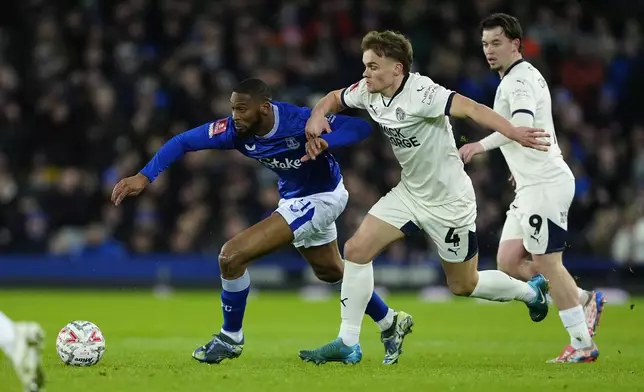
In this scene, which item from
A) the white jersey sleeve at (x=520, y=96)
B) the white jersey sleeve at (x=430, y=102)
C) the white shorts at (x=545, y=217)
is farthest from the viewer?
the white shorts at (x=545, y=217)

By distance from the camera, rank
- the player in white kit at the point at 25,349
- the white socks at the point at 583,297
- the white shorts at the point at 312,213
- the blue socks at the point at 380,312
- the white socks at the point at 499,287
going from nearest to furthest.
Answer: the player in white kit at the point at 25,349 → the white shorts at the point at 312,213 → the white socks at the point at 499,287 → the blue socks at the point at 380,312 → the white socks at the point at 583,297

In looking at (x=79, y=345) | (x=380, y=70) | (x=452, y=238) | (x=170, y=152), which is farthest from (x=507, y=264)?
(x=79, y=345)

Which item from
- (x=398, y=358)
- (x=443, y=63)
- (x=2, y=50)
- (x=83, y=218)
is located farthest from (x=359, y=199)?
(x=398, y=358)

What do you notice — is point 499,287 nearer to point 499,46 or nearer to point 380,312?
point 380,312

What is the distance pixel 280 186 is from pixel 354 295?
4.00 feet

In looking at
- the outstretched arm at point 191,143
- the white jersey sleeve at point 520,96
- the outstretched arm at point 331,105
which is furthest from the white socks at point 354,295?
the white jersey sleeve at point 520,96

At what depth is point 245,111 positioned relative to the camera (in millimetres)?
9477

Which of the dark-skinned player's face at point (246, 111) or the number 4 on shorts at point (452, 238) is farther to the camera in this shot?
the number 4 on shorts at point (452, 238)

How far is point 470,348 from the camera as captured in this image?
460 inches

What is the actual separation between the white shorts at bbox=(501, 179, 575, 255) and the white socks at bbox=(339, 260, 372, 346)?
1448mm

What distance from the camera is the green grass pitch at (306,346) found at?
26.7ft

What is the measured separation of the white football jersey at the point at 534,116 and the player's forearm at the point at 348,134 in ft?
3.91

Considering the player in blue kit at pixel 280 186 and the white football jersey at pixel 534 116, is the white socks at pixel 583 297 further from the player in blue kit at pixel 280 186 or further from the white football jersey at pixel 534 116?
the player in blue kit at pixel 280 186

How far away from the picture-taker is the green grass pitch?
321 inches
